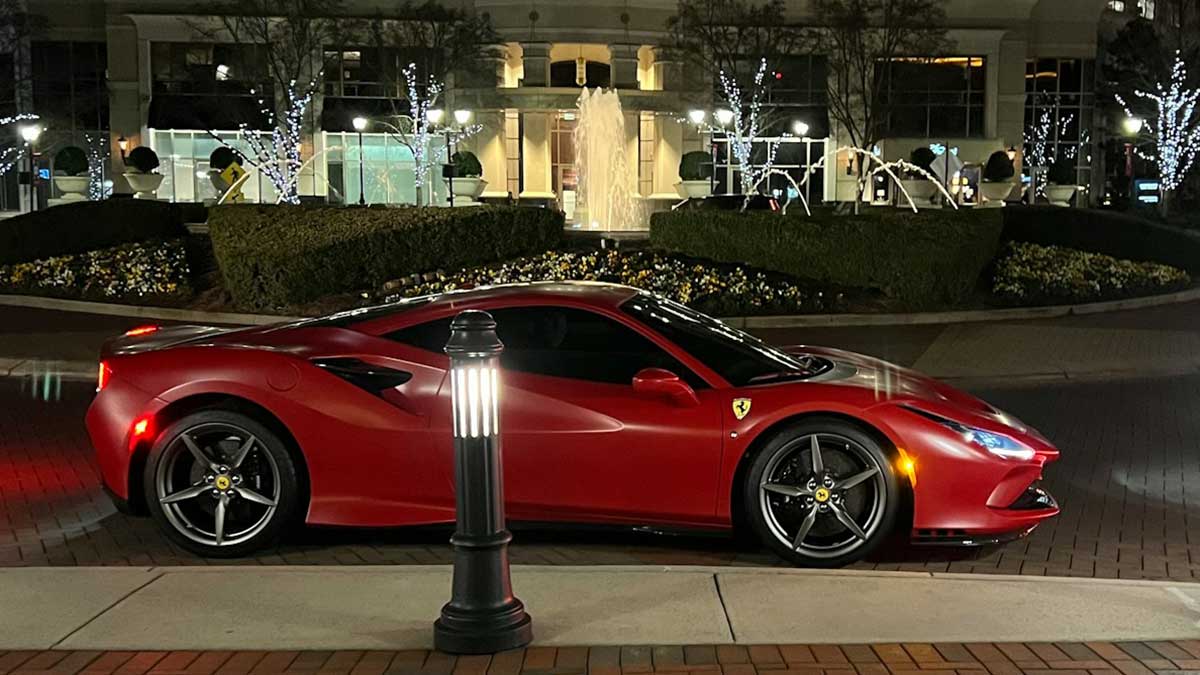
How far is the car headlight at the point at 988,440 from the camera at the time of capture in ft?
20.5

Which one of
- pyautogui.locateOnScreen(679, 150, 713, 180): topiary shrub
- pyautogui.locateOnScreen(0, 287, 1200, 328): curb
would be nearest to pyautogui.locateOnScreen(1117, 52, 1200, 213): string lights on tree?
pyautogui.locateOnScreen(679, 150, 713, 180): topiary shrub

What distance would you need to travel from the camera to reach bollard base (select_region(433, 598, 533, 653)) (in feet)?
15.6

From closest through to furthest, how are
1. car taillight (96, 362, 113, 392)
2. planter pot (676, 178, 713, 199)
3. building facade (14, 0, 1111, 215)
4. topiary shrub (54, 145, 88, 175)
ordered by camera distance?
car taillight (96, 362, 113, 392), topiary shrub (54, 145, 88, 175), planter pot (676, 178, 713, 199), building facade (14, 0, 1111, 215)

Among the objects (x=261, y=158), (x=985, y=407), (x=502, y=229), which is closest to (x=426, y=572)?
(x=985, y=407)

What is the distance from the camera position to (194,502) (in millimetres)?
6488

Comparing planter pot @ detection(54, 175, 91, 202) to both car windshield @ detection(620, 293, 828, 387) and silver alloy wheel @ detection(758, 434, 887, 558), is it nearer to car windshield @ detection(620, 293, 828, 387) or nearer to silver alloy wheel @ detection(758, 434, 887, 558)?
car windshield @ detection(620, 293, 828, 387)

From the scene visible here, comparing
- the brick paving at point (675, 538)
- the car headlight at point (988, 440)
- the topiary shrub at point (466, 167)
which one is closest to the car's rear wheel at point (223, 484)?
the brick paving at point (675, 538)

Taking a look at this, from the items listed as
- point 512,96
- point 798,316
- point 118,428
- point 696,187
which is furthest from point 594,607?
point 512,96

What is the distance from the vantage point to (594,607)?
5324 mm

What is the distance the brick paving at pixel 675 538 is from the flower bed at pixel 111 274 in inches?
405

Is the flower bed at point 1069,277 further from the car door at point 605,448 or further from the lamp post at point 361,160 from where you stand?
the lamp post at point 361,160

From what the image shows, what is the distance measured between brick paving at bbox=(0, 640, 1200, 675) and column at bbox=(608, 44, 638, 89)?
48.5 meters

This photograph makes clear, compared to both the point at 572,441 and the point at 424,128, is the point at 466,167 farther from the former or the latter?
the point at 572,441

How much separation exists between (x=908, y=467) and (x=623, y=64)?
157ft
